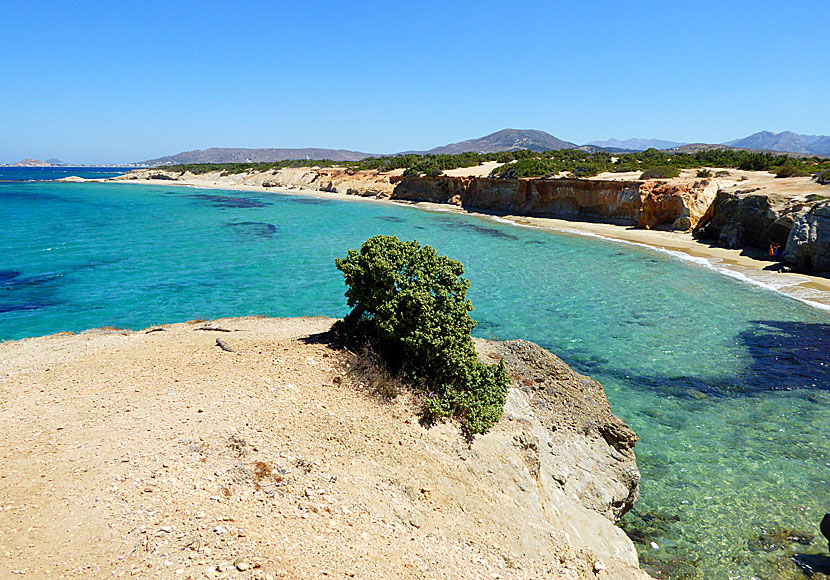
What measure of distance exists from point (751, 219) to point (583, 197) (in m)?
17.9

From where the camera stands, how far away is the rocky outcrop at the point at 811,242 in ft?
84.6

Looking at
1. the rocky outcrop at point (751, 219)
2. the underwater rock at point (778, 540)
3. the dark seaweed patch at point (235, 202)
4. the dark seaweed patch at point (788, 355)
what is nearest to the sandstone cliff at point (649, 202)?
the rocky outcrop at point (751, 219)

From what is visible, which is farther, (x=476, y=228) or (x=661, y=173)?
(x=476, y=228)

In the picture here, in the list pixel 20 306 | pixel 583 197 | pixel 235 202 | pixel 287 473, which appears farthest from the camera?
pixel 235 202

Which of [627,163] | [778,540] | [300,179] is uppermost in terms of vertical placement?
[627,163]

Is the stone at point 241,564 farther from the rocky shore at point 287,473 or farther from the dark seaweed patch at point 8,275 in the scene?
the dark seaweed patch at point 8,275

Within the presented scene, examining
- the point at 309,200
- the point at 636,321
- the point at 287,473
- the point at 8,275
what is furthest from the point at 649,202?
the point at 309,200

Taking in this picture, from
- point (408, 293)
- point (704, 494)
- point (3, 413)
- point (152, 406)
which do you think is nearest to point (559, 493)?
point (704, 494)

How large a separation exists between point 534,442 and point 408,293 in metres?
3.35

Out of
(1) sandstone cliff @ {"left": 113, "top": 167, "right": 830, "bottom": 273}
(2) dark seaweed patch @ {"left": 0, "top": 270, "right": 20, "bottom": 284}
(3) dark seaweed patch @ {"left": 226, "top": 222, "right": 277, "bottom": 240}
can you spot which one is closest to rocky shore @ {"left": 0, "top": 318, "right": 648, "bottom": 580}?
(2) dark seaweed patch @ {"left": 0, "top": 270, "right": 20, "bottom": 284}

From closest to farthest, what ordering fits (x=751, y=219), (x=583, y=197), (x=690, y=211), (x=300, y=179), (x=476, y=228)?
1. (x=751, y=219)
2. (x=690, y=211)
3. (x=476, y=228)
4. (x=583, y=197)
5. (x=300, y=179)

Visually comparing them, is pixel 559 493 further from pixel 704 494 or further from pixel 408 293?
pixel 408 293

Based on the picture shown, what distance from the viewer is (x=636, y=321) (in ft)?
62.5

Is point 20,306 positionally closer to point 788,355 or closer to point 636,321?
point 636,321
